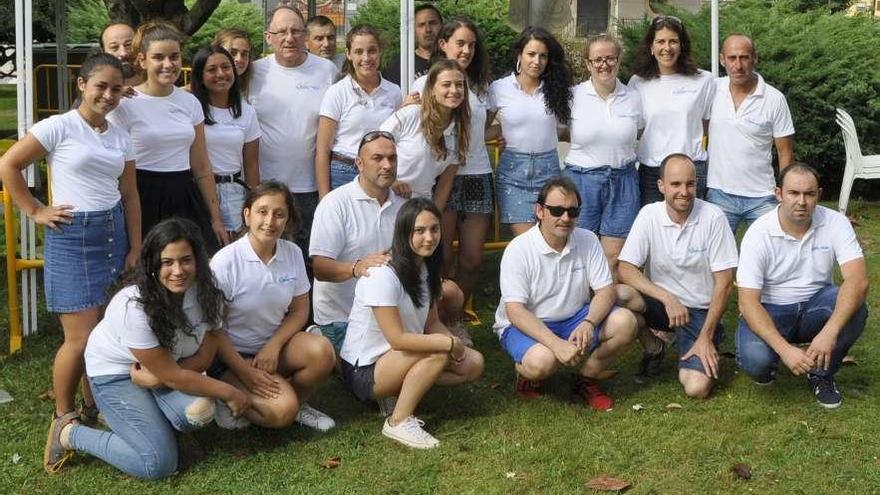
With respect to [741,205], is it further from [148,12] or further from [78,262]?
[148,12]

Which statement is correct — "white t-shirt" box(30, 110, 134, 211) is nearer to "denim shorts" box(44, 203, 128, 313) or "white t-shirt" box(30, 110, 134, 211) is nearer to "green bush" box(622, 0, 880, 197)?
"denim shorts" box(44, 203, 128, 313)

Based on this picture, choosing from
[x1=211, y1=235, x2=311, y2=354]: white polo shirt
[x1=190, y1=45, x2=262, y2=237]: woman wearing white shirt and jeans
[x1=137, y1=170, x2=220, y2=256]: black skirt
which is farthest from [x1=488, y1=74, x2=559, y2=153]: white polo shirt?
[x1=137, y1=170, x2=220, y2=256]: black skirt

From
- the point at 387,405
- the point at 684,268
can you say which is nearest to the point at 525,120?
the point at 684,268

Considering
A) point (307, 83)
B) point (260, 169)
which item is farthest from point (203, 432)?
point (307, 83)

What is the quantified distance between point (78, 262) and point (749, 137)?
3.54m

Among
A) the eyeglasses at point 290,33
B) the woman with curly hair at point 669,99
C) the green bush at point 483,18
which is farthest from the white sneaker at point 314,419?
the green bush at point 483,18

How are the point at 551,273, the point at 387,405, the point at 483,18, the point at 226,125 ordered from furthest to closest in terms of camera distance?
the point at 483,18
the point at 226,125
the point at 551,273
the point at 387,405

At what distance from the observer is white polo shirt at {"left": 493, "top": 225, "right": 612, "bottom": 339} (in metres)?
4.81

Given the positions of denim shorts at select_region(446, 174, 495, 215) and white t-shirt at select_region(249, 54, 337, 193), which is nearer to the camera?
white t-shirt at select_region(249, 54, 337, 193)

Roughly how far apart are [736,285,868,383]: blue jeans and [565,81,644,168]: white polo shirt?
1.14 metres

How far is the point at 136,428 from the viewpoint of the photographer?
157 inches

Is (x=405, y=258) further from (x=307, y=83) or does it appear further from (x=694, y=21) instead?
(x=694, y=21)

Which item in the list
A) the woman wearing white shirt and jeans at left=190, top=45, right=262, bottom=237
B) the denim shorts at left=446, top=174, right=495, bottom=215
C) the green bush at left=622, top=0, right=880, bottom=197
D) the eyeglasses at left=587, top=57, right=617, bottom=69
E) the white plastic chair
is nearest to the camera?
the woman wearing white shirt and jeans at left=190, top=45, right=262, bottom=237

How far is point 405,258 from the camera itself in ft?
14.6
